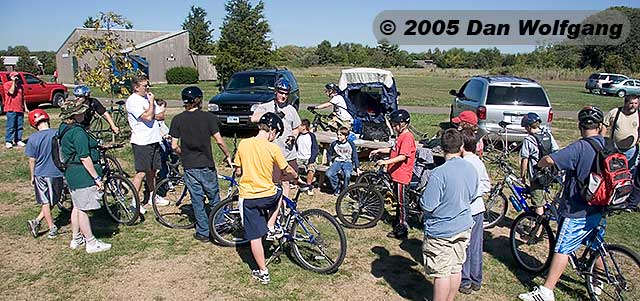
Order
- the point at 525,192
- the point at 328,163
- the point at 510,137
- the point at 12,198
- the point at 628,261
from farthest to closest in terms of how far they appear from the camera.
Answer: the point at 510,137
the point at 328,163
the point at 12,198
the point at 525,192
the point at 628,261

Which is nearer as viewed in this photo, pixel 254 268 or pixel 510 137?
pixel 254 268

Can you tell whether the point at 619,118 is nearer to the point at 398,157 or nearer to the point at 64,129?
the point at 398,157

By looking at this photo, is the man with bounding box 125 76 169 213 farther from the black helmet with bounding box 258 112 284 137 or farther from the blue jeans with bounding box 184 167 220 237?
the black helmet with bounding box 258 112 284 137

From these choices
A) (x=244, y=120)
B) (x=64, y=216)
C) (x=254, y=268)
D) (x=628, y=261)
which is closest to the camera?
(x=628, y=261)

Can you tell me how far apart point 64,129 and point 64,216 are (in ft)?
7.13

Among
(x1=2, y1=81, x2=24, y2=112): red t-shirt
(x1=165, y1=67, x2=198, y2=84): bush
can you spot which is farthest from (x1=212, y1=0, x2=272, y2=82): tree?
(x1=2, y1=81, x2=24, y2=112): red t-shirt

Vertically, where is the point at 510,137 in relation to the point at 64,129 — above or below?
below

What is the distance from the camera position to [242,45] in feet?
121

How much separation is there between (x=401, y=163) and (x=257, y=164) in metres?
2.02

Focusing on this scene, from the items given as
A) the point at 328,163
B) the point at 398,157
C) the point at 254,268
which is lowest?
the point at 254,268

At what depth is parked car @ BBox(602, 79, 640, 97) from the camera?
3238 cm

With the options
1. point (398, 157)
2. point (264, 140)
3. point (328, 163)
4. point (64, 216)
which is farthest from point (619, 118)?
point (64, 216)

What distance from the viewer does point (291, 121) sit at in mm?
6293

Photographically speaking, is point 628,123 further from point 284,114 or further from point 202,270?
point 202,270
